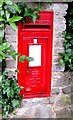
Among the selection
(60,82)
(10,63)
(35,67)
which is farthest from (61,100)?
(10,63)

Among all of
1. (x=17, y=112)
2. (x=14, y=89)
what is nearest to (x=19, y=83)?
(x=14, y=89)

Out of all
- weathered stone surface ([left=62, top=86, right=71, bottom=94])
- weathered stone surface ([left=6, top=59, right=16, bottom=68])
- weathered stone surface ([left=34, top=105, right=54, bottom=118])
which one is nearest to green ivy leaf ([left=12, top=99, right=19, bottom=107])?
weathered stone surface ([left=34, top=105, right=54, bottom=118])

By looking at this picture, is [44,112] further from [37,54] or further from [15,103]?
[37,54]

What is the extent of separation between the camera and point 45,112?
377 cm

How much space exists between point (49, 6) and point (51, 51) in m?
0.60

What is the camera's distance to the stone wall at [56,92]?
3561mm

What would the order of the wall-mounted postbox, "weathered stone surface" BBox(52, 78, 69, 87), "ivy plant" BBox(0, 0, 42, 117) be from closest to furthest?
"ivy plant" BBox(0, 0, 42, 117)
the wall-mounted postbox
"weathered stone surface" BBox(52, 78, 69, 87)

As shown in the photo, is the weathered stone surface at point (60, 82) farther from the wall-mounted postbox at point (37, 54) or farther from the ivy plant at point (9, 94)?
the ivy plant at point (9, 94)

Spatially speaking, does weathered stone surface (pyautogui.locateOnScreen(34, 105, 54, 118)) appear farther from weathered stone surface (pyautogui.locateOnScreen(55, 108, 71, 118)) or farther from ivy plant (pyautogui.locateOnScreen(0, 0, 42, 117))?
ivy plant (pyautogui.locateOnScreen(0, 0, 42, 117))

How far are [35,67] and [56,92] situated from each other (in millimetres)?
486

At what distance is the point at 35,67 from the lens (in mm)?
3607

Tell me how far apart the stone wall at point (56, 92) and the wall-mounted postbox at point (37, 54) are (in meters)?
0.07

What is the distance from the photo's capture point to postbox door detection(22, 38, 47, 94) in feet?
11.6

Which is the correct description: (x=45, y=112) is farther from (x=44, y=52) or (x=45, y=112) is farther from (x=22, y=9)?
(x=22, y=9)
